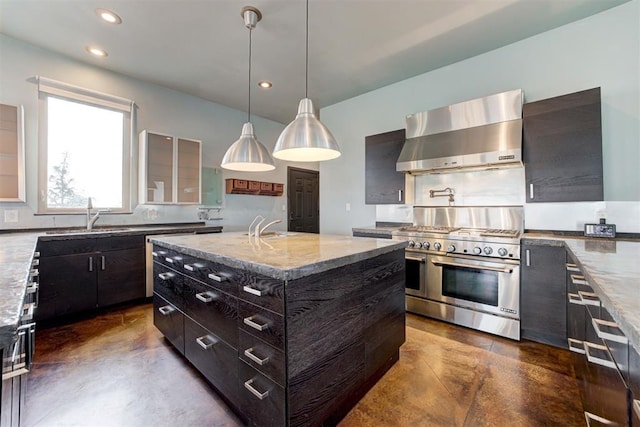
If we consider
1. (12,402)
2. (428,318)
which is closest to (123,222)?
(12,402)

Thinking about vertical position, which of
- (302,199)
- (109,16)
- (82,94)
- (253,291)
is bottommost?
(253,291)

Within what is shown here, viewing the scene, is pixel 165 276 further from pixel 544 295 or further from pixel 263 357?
pixel 544 295

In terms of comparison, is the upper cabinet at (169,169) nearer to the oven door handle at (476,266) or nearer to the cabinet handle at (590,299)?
the oven door handle at (476,266)

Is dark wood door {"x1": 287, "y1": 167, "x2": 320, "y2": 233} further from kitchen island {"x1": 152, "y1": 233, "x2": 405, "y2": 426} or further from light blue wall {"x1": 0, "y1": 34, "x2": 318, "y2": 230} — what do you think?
kitchen island {"x1": 152, "y1": 233, "x2": 405, "y2": 426}

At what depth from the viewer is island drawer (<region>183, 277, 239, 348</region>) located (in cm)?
150

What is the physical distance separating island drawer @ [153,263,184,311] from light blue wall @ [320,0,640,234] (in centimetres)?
320

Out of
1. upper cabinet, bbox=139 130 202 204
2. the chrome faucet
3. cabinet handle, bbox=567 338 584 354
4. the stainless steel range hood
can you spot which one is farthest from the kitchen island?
upper cabinet, bbox=139 130 202 204

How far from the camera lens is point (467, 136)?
9.49 ft

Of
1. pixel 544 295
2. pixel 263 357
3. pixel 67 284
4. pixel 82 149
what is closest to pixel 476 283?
pixel 544 295

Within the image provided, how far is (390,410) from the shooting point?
63.3 inches

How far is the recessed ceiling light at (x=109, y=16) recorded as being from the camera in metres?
2.44

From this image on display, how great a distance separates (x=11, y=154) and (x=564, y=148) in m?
5.25

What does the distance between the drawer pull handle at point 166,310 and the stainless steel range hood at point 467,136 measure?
2.69 metres

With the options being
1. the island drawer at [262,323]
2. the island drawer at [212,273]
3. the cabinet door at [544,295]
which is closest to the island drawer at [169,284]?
the island drawer at [212,273]
